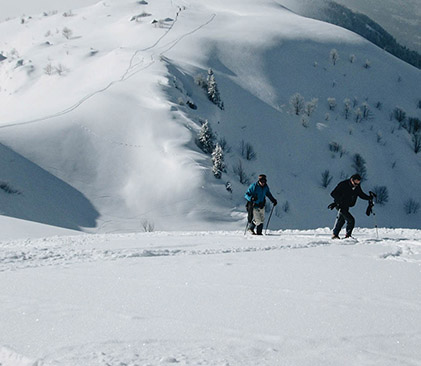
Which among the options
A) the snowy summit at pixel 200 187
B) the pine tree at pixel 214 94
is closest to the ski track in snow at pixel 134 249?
the snowy summit at pixel 200 187

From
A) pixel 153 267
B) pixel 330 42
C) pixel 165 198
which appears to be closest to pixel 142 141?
pixel 165 198

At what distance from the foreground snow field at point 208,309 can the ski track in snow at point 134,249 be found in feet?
0.25

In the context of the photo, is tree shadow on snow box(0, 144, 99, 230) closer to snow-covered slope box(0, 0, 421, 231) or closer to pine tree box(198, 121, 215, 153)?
snow-covered slope box(0, 0, 421, 231)

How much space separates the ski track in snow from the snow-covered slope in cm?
972

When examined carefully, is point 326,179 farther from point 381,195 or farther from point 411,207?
point 411,207

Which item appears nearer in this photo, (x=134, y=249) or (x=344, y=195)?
(x=134, y=249)

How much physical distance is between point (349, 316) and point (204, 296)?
4.87ft

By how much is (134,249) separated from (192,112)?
2147 centimetres

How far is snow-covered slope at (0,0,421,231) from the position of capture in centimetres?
2198

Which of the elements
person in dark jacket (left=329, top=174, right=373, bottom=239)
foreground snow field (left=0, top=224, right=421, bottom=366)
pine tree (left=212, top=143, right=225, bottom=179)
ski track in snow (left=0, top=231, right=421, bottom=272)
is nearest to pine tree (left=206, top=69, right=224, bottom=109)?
pine tree (left=212, top=143, right=225, bottom=179)

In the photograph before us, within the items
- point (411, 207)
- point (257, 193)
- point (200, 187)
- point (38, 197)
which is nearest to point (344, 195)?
point (257, 193)

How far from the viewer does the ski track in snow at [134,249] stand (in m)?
7.30

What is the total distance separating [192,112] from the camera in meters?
28.9

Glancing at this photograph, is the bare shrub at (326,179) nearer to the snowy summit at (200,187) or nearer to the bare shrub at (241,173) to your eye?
the snowy summit at (200,187)
